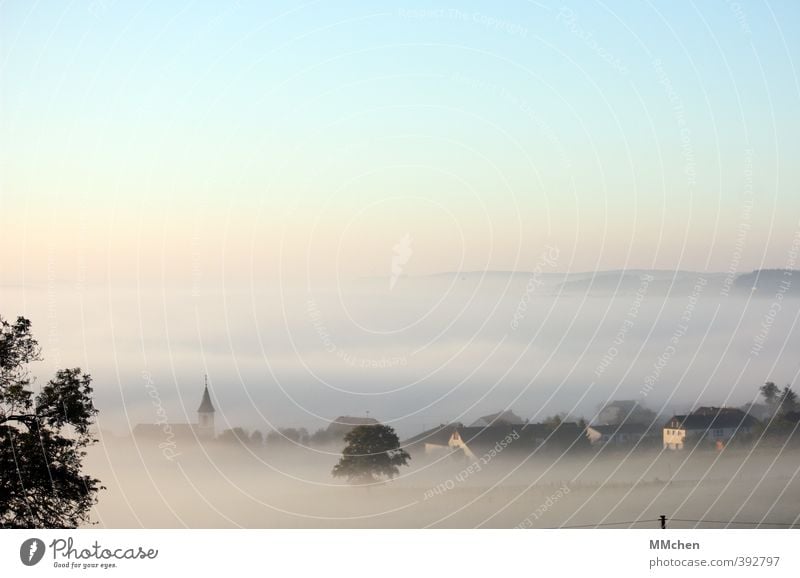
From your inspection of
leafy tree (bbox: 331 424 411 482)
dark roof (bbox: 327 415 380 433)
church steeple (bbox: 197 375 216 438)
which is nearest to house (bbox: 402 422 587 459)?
leafy tree (bbox: 331 424 411 482)

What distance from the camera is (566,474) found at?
20578 mm

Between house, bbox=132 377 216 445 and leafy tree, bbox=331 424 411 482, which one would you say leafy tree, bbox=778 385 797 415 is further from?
house, bbox=132 377 216 445

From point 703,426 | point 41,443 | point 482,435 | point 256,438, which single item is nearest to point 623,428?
point 703,426

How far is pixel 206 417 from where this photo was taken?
1922 centimetres

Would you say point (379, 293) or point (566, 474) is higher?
point (379, 293)

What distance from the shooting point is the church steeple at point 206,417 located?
19.1m

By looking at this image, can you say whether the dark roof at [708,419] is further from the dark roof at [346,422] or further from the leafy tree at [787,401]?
the dark roof at [346,422]

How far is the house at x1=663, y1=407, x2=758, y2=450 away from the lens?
68.9 feet

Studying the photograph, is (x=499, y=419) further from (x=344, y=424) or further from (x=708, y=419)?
(x=708, y=419)

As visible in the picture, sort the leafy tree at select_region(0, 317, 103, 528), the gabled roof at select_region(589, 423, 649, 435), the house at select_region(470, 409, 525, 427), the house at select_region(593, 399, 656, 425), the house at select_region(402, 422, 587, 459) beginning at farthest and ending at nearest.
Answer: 1. the gabled roof at select_region(589, 423, 649, 435)
2. the house at select_region(593, 399, 656, 425)
3. the house at select_region(470, 409, 525, 427)
4. the house at select_region(402, 422, 587, 459)
5. the leafy tree at select_region(0, 317, 103, 528)
